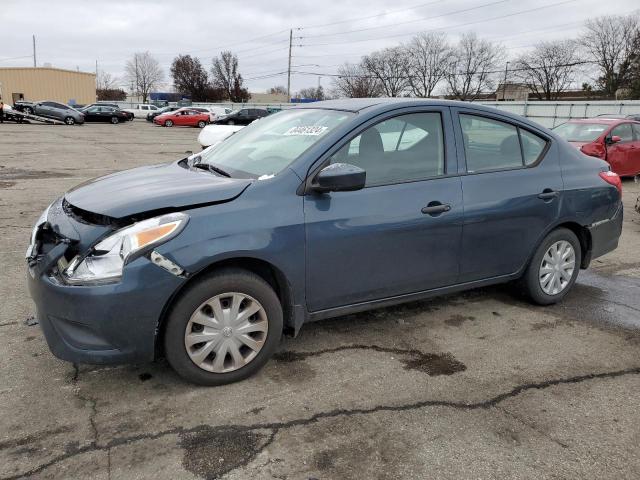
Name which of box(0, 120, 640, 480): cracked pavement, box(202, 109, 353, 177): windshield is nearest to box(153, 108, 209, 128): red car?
box(0, 120, 640, 480): cracked pavement

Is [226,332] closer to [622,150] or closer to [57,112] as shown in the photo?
[622,150]

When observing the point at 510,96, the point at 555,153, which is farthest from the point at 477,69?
the point at 555,153

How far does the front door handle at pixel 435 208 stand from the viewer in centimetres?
359

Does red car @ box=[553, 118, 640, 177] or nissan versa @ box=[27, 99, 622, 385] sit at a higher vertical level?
red car @ box=[553, 118, 640, 177]

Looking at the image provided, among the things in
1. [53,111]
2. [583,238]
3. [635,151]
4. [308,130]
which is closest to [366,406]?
[308,130]

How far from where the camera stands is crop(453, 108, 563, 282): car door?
3.84 meters

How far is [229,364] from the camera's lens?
3.08 metres

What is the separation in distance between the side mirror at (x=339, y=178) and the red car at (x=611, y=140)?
9856 millimetres

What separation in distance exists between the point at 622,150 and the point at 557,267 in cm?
918

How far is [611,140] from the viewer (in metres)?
11.5

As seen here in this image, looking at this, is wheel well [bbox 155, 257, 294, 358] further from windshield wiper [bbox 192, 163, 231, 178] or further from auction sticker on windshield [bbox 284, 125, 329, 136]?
auction sticker on windshield [bbox 284, 125, 329, 136]

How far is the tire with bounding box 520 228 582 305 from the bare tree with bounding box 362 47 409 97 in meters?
77.0

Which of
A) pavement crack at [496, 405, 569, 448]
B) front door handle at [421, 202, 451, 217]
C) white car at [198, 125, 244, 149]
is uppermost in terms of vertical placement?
white car at [198, 125, 244, 149]

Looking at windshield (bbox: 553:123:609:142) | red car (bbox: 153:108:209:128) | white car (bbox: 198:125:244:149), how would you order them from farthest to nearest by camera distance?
red car (bbox: 153:108:209:128), windshield (bbox: 553:123:609:142), white car (bbox: 198:125:244:149)
